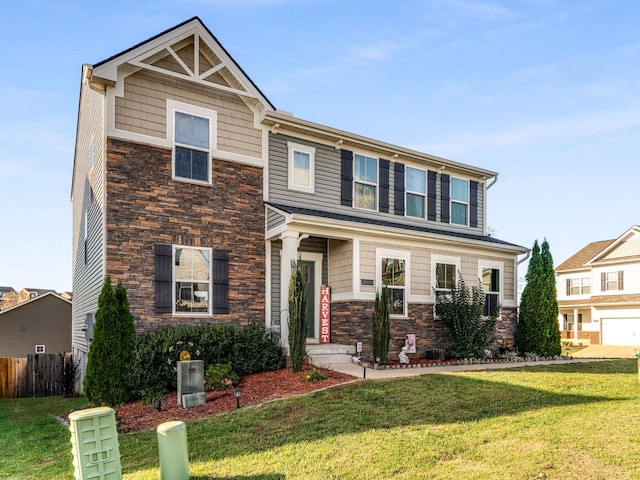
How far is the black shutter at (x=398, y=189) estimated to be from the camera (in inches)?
597

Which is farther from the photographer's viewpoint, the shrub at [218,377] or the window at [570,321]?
the window at [570,321]

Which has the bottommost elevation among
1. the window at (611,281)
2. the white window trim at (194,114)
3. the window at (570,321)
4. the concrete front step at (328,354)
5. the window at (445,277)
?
the window at (570,321)

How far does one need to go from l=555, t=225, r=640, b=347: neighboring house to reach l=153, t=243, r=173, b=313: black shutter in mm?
28702

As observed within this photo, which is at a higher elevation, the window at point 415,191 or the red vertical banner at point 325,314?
the window at point 415,191

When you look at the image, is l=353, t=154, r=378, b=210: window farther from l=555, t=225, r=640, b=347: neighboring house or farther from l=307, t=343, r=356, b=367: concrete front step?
l=555, t=225, r=640, b=347: neighboring house

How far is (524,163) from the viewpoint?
50.8 ft

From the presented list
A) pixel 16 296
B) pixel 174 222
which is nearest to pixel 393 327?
pixel 174 222

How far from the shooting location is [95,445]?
4910mm

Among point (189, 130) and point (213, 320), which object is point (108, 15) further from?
point (213, 320)

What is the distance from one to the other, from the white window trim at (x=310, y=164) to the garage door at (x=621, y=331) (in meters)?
25.4

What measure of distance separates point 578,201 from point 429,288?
709 centimetres

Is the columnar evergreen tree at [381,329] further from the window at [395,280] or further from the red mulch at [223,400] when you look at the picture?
the red mulch at [223,400]

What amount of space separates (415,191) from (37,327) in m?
22.1

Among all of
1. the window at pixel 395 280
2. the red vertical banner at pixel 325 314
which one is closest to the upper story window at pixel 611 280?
the window at pixel 395 280
